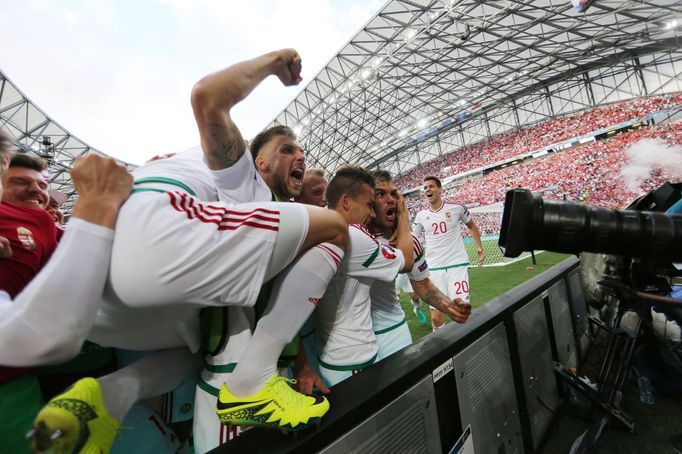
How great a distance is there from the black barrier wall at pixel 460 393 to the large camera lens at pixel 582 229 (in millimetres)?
441

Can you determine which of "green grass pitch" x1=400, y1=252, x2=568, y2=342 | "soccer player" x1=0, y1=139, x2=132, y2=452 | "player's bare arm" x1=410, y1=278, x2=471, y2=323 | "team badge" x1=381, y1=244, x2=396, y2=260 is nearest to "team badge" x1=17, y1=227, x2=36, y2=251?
"soccer player" x1=0, y1=139, x2=132, y2=452

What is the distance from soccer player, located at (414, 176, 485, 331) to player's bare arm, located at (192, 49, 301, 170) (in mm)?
3434

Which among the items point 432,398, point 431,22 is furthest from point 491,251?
point 432,398

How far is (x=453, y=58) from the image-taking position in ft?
56.7

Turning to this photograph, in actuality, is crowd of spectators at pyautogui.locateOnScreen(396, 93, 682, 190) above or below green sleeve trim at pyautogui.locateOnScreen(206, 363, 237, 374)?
above

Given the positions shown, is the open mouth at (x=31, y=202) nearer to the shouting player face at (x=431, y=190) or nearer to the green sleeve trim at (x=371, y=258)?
the green sleeve trim at (x=371, y=258)

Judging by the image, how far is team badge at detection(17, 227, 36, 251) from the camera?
0.87 m

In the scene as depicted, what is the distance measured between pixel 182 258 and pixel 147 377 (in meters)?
0.51

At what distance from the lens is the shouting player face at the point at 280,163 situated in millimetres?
1462

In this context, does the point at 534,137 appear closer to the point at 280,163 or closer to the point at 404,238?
the point at 404,238

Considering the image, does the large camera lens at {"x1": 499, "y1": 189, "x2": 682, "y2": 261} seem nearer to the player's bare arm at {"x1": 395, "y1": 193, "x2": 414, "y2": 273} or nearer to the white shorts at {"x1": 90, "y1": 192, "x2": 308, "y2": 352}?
the white shorts at {"x1": 90, "y1": 192, "x2": 308, "y2": 352}

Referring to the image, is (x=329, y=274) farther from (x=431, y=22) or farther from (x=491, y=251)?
(x=431, y=22)

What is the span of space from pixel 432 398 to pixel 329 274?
50 cm

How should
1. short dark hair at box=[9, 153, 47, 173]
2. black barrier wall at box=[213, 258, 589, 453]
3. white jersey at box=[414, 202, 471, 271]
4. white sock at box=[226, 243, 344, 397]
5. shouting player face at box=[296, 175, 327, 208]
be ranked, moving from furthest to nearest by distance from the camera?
white jersey at box=[414, 202, 471, 271]
shouting player face at box=[296, 175, 327, 208]
short dark hair at box=[9, 153, 47, 173]
white sock at box=[226, 243, 344, 397]
black barrier wall at box=[213, 258, 589, 453]
